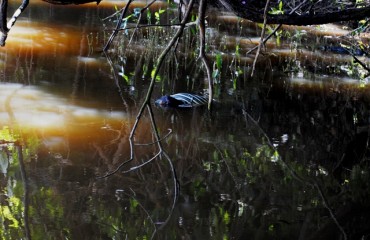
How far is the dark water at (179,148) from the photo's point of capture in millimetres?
3354

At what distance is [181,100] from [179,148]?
1.13 m

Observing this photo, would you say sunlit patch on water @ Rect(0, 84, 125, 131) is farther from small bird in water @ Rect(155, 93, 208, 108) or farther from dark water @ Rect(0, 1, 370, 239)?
small bird in water @ Rect(155, 93, 208, 108)

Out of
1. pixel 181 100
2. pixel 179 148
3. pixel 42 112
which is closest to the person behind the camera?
pixel 179 148

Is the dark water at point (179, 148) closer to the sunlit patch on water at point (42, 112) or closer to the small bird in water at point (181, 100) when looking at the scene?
the sunlit patch on water at point (42, 112)

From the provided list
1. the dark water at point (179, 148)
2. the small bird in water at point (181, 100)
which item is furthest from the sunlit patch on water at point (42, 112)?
the small bird in water at point (181, 100)

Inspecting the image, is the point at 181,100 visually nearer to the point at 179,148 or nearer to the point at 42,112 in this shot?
the point at 179,148

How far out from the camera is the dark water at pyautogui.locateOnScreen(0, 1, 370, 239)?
3.35 meters

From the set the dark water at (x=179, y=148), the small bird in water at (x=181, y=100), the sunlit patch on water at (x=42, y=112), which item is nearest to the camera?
the dark water at (x=179, y=148)

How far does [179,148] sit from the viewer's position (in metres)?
4.48

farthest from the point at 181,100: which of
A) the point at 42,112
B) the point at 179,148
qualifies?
the point at 42,112

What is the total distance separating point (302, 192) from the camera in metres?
3.91

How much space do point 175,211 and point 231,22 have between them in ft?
24.5

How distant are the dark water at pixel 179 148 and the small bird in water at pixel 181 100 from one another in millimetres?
127

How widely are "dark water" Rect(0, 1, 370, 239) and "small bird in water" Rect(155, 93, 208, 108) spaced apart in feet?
0.42
